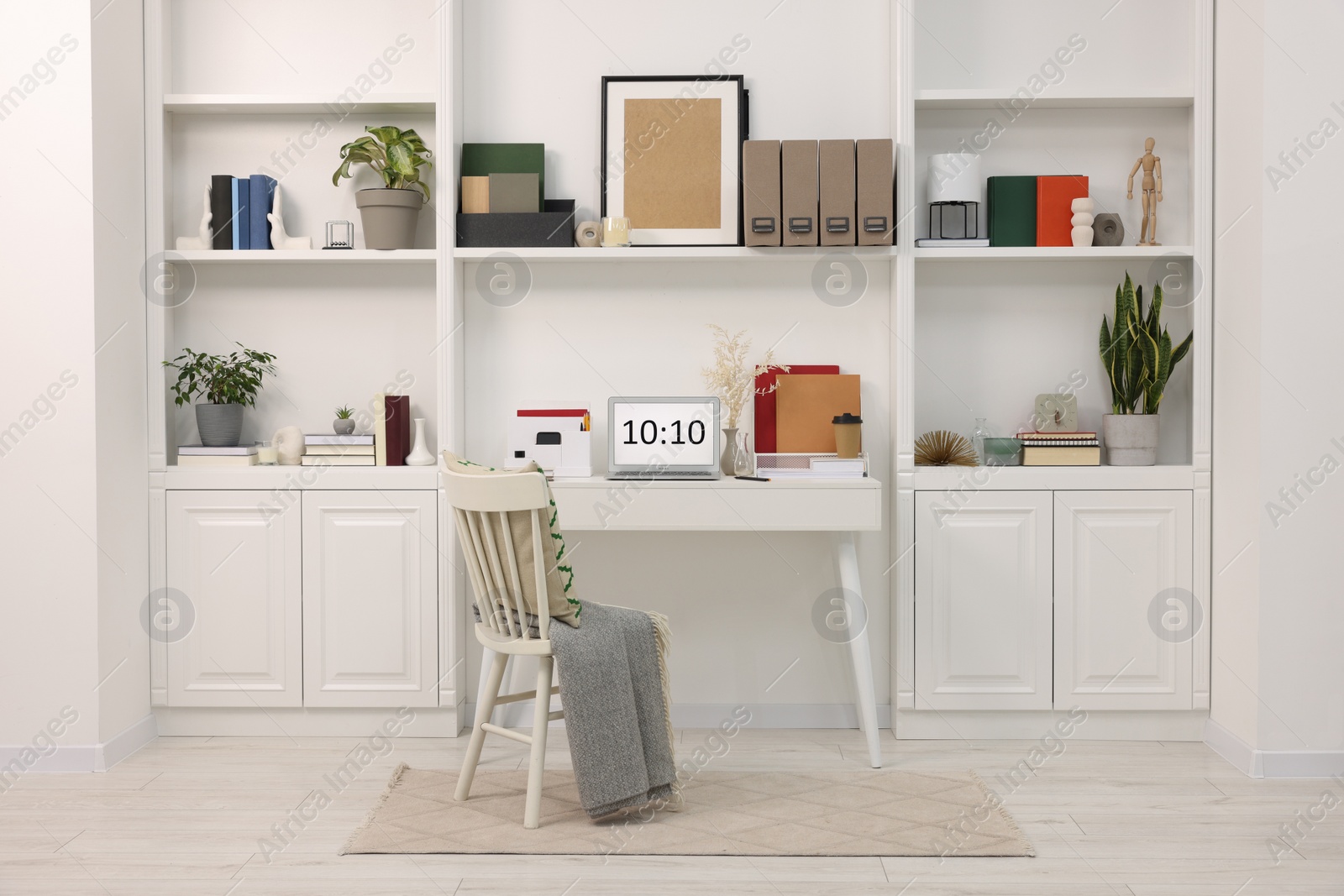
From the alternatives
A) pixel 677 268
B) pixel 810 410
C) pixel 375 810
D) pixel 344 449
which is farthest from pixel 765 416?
pixel 375 810

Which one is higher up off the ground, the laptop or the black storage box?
the black storage box

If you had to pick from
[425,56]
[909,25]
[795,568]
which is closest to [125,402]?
[425,56]

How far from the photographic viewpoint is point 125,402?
2.92 m

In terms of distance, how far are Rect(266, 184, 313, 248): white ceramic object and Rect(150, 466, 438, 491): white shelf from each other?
0.40ft

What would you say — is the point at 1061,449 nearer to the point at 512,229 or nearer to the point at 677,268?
the point at 677,268

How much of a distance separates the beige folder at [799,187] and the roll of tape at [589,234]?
23.3 inches

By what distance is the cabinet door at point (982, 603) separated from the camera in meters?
Result: 2.98

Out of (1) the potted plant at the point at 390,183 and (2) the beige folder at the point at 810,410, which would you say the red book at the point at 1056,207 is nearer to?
(2) the beige folder at the point at 810,410

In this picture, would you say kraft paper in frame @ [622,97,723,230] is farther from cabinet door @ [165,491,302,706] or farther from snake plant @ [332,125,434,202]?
cabinet door @ [165,491,302,706]

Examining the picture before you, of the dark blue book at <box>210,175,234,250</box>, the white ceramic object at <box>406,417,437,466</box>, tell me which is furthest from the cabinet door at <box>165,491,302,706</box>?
the dark blue book at <box>210,175,234,250</box>

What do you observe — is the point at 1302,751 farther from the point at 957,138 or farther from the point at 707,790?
the point at 957,138

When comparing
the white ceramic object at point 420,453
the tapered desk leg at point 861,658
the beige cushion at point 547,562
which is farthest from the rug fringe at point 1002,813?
the white ceramic object at point 420,453

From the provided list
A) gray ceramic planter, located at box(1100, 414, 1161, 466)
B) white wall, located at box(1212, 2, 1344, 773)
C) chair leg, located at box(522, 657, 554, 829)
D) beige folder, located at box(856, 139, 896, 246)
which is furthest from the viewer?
gray ceramic planter, located at box(1100, 414, 1161, 466)

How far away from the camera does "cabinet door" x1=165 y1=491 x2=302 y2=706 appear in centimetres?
302
